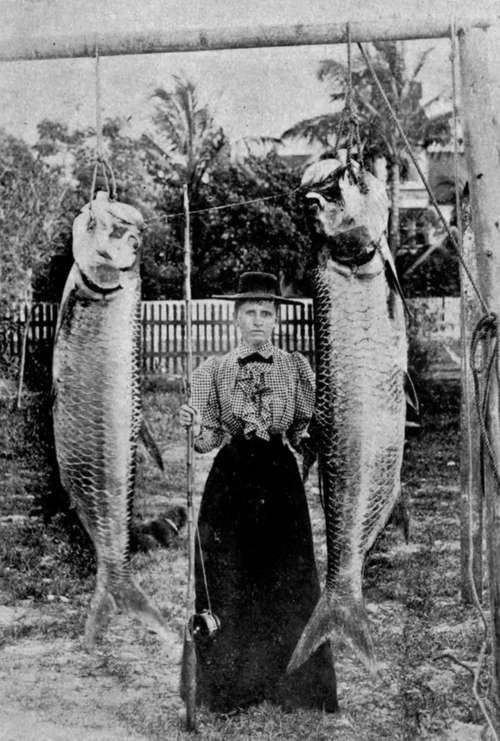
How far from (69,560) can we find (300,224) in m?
3.60

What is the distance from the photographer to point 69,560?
22.4 feet

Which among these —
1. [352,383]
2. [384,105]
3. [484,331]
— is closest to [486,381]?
[484,331]

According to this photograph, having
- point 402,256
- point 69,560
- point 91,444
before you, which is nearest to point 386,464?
point 91,444

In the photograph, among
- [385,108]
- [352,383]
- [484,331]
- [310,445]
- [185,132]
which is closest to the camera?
[484,331]

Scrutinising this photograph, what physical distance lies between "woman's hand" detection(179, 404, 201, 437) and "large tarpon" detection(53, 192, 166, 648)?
221 mm

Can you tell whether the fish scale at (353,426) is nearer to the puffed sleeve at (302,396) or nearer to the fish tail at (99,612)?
the puffed sleeve at (302,396)

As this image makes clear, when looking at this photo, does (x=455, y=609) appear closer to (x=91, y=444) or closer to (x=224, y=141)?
(x=91, y=444)

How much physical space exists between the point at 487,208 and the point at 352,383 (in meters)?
0.93

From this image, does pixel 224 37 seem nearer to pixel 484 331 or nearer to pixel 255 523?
pixel 484 331

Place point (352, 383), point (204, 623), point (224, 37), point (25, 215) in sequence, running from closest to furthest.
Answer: point (352, 383)
point (224, 37)
point (204, 623)
point (25, 215)

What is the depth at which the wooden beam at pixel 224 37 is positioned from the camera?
3.73m

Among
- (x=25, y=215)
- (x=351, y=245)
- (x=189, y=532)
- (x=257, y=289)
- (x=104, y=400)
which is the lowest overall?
(x=189, y=532)

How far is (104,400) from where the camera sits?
383cm

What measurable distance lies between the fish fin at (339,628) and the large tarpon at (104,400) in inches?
26.4
